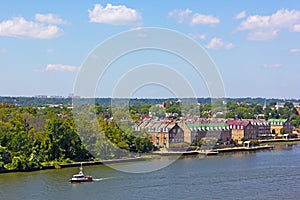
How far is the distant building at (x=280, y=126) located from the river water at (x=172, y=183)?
40.6 feet

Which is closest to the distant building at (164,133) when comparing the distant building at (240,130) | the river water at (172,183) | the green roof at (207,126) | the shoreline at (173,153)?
the green roof at (207,126)

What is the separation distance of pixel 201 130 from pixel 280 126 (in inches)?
289

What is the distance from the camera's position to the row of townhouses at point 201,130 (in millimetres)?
19281

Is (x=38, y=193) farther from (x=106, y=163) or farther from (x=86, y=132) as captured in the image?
(x=86, y=132)

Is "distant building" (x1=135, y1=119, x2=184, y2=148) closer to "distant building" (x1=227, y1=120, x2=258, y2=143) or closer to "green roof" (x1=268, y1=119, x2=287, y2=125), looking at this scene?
"distant building" (x1=227, y1=120, x2=258, y2=143)

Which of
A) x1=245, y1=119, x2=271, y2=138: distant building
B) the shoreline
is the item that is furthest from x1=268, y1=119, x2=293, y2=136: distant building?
the shoreline

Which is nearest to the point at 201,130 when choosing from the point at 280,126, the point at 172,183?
the point at 280,126

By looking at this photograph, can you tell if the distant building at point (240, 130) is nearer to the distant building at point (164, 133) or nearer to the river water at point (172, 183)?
the distant building at point (164, 133)

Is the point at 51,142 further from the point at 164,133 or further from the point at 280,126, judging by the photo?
the point at 280,126

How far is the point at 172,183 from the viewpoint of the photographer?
10.9 meters

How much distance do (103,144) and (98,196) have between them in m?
5.41

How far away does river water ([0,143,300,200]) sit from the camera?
9703mm

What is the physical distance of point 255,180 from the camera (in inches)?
447

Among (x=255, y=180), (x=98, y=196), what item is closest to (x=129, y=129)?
(x=255, y=180)
